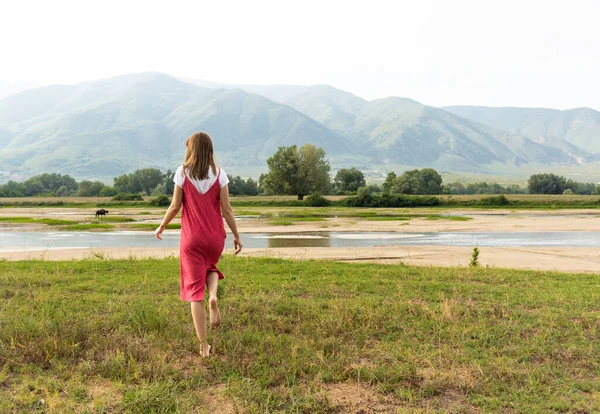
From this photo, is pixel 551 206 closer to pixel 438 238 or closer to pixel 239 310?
pixel 438 238

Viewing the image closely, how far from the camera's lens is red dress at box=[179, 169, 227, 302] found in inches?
267

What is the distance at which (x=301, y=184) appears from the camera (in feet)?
313

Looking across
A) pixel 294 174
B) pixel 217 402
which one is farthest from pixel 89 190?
pixel 217 402

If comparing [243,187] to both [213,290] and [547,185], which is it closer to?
[547,185]

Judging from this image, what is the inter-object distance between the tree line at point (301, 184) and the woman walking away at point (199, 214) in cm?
8190

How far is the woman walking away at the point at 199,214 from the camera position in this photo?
22.2 ft

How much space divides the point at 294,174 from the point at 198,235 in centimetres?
8832

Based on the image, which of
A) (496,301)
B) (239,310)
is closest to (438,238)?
(496,301)

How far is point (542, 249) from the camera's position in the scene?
27.6 metres

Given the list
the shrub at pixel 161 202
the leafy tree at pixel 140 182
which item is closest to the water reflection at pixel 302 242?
the shrub at pixel 161 202

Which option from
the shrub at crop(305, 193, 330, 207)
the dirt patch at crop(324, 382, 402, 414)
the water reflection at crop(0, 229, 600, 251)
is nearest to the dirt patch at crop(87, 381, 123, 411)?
the dirt patch at crop(324, 382, 402, 414)

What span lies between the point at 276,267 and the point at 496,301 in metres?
6.87

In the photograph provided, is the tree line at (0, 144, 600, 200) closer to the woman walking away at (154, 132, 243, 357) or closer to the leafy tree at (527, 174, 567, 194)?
the leafy tree at (527, 174, 567, 194)

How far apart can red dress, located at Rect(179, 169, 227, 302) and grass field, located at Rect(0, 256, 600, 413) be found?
0.94 meters
